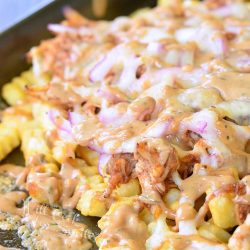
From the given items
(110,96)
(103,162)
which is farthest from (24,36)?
(103,162)

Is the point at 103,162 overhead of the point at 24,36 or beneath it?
beneath

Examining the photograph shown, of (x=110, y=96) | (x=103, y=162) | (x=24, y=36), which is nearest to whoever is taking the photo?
(x=103, y=162)

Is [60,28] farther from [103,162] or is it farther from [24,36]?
[103,162]

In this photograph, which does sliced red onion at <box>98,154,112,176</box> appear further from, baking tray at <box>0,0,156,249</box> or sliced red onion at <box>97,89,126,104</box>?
baking tray at <box>0,0,156,249</box>

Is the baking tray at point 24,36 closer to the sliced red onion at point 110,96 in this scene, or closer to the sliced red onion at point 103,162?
the sliced red onion at point 110,96

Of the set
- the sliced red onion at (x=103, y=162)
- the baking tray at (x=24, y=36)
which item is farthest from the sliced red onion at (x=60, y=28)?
the sliced red onion at (x=103, y=162)

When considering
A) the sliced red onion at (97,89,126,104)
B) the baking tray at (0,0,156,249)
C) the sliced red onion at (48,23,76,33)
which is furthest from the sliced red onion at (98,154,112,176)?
the sliced red onion at (48,23,76,33)

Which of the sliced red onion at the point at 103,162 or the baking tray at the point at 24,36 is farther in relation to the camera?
the baking tray at the point at 24,36

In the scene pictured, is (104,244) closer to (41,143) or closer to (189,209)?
(189,209)

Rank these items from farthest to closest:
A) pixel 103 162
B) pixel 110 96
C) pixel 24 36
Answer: pixel 24 36 < pixel 110 96 < pixel 103 162
